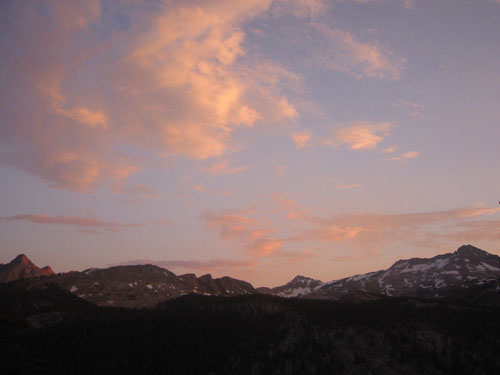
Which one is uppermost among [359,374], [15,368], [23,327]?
[23,327]

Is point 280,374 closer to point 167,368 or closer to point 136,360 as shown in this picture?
point 167,368

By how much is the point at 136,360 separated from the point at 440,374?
6283 inches

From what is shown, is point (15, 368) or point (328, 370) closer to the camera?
point (15, 368)

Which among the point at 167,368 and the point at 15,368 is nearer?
the point at 15,368

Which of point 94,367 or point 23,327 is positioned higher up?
point 23,327

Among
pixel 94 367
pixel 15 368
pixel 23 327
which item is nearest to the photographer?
pixel 15 368

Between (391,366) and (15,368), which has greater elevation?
(15,368)

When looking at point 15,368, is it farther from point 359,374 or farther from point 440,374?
point 440,374

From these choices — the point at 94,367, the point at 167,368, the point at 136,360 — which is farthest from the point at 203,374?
the point at 94,367

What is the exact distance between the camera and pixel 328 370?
198 meters

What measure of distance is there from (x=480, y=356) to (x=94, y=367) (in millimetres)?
200840

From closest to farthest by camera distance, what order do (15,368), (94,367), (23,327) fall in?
(15,368) → (23,327) → (94,367)

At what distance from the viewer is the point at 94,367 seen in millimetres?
187375

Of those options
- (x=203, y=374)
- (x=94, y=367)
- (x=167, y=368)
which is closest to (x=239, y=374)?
(x=203, y=374)
